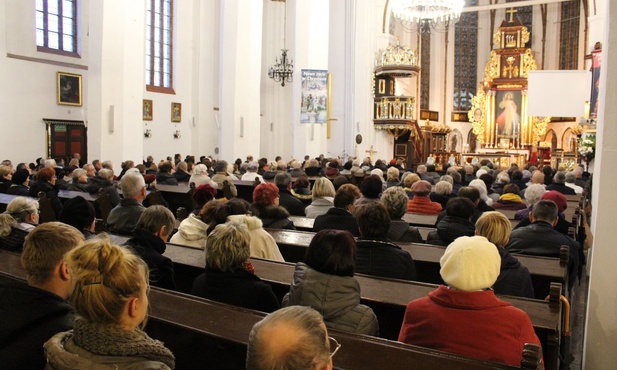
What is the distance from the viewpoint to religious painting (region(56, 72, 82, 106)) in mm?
16703

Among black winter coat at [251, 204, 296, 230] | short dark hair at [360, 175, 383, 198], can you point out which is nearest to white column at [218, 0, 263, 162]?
short dark hair at [360, 175, 383, 198]

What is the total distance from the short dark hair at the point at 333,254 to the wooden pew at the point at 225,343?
39 cm

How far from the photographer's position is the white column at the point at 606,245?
375 centimetres

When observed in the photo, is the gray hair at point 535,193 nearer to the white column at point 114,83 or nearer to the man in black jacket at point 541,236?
the man in black jacket at point 541,236

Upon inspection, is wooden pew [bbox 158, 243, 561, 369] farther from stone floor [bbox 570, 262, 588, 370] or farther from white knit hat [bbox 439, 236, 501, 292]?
stone floor [bbox 570, 262, 588, 370]

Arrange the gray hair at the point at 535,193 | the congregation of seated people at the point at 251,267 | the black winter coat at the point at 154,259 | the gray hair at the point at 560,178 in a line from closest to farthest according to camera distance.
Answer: the congregation of seated people at the point at 251,267, the black winter coat at the point at 154,259, the gray hair at the point at 535,193, the gray hair at the point at 560,178

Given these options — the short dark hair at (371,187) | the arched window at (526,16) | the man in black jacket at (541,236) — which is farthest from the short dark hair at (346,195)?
the arched window at (526,16)

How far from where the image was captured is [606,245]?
3805 mm

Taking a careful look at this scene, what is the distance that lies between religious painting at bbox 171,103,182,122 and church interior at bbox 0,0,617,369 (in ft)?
0.17

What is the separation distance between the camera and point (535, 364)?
2.04 metres

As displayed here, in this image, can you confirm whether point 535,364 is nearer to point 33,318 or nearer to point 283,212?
point 33,318

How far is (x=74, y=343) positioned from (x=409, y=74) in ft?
67.7

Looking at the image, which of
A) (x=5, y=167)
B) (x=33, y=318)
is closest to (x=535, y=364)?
(x=33, y=318)

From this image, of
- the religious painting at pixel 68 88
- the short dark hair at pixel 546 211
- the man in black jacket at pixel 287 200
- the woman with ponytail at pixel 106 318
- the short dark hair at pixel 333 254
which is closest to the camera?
the woman with ponytail at pixel 106 318
